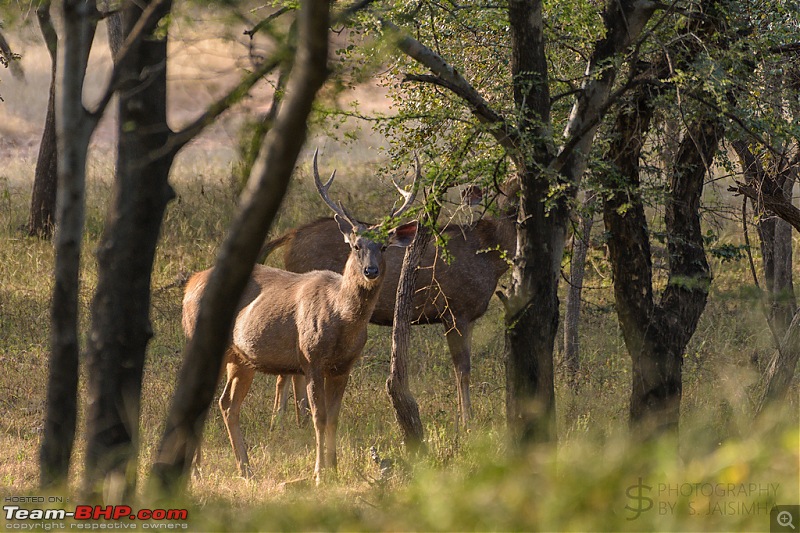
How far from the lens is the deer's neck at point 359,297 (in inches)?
374

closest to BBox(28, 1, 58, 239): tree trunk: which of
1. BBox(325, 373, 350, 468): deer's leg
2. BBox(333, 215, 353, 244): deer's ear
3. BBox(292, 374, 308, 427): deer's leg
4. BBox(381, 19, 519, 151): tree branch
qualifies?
BBox(292, 374, 308, 427): deer's leg

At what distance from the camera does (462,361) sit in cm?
1206

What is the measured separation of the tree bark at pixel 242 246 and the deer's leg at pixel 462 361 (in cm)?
692

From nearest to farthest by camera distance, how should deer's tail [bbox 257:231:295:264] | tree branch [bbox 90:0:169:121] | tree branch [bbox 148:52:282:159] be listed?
1. tree branch [bbox 148:52:282:159]
2. tree branch [bbox 90:0:169:121]
3. deer's tail [bbox 257:231:295:264]

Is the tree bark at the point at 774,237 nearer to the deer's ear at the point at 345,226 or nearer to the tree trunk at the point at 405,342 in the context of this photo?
the tree trunk at the point at 405,342

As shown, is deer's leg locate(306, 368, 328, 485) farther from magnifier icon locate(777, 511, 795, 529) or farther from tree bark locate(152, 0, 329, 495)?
magnifier icon locate(777, 511, 795, 529)

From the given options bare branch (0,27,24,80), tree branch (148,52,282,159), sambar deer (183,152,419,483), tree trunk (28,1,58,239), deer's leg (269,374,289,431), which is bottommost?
deer's leg (269,374,289,431)

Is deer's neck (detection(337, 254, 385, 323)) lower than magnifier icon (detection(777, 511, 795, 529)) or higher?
higher

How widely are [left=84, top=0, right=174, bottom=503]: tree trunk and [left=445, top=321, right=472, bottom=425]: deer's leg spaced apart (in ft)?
18.6

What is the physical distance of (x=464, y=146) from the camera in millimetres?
7949

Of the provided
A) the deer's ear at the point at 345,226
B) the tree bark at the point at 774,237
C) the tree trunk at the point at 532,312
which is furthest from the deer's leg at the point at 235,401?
the tree bark at the point at 774,237

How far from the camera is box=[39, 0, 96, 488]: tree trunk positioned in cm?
530

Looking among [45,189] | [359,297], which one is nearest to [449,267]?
[359,297]

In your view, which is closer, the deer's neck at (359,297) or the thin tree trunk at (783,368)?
the deer's neck at (359,297)
